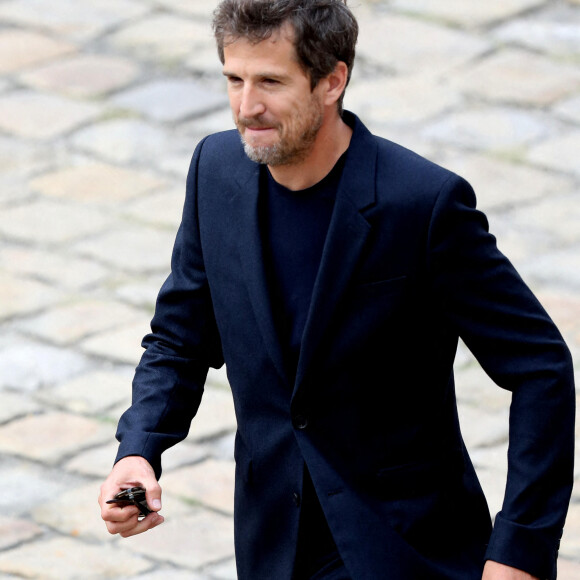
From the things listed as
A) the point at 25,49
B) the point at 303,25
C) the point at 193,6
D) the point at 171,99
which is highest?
the point at 303,25

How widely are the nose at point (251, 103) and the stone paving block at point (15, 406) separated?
9.22ft

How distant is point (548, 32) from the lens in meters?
8.20

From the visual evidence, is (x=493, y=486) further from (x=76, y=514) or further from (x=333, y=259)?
(x=333, y=259)

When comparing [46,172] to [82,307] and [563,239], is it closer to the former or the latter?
[82,307]

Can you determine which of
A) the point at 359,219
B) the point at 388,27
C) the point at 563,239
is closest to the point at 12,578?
the point at 359,219

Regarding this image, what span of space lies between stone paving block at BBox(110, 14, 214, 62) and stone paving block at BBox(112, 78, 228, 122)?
30cm

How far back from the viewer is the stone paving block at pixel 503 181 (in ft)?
22.1

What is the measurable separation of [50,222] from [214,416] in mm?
1795

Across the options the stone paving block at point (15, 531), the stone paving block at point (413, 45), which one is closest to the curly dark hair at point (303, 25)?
the stone paving block at point (15, 531)

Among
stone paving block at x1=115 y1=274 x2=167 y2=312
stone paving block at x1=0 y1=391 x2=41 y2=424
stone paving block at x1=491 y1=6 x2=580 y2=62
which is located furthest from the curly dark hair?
stone paving block at x1=491 y1=6 x2=580 y2=62

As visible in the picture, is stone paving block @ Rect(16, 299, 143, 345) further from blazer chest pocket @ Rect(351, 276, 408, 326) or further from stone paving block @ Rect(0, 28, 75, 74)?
blazer chest pocket @ Rect(351, 276, 408, 326)

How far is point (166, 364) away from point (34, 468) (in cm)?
207

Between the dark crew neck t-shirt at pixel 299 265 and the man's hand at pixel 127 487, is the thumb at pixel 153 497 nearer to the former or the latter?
the man's hand at pixel 127 487

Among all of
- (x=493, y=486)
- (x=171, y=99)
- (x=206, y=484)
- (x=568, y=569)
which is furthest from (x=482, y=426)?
(x=171, y=99)
